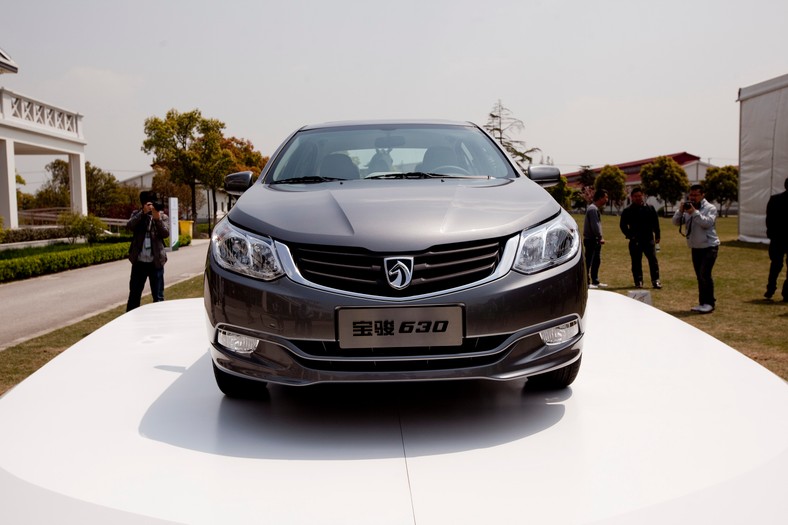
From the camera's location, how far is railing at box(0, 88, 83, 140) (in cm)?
2584

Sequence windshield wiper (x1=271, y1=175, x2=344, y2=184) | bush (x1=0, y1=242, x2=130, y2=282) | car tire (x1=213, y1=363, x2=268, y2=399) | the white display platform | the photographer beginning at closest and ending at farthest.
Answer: the white display platform
car tire (x1=213, y1=363, x2=268, y2=399)
windshield wiper (x1=271, y1=175, x2=344, y2=184)
the photographer
bush (x1=0, y1=242, x2=130, y2=282)

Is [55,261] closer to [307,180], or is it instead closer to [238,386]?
[307,180]

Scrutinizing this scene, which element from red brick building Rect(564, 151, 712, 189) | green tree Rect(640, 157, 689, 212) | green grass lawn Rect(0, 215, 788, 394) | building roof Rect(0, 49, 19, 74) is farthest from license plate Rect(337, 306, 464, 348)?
red brick building Rect(564, 151, 712, 189)

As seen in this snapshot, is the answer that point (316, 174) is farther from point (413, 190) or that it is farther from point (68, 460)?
point (68, 460)

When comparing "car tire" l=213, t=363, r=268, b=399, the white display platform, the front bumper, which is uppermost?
the front bumper

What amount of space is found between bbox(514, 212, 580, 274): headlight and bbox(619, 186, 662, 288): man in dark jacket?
10.1 metres

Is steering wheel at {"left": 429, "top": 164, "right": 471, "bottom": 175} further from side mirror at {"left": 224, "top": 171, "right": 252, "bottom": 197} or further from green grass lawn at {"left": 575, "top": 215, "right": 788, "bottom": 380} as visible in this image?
green grass lawn at {"left": 575, "top": 215, "right": 788, "bottom": 380}

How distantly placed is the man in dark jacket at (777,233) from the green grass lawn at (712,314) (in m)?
0.30

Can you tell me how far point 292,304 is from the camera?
2688 millimetres

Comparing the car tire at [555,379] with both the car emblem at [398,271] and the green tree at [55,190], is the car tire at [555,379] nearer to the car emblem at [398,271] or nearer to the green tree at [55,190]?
the car emblem at [398,271]

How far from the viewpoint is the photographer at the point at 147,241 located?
842cm

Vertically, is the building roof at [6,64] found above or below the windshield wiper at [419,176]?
above

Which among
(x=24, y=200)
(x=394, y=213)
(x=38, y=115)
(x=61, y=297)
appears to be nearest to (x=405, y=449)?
(x=394, y=213)

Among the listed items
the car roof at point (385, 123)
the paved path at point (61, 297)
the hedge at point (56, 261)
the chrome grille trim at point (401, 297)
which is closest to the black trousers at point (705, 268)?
the car roof at point (385, 123)
